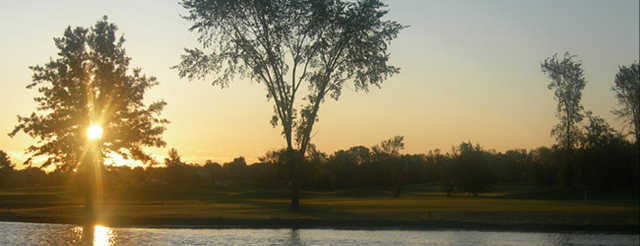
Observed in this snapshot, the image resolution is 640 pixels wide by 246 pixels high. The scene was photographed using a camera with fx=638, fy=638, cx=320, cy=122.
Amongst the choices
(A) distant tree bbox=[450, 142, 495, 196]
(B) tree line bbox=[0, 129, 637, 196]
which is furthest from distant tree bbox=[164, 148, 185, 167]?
(A) distant tree bbox=[450, 142, 495, 196]

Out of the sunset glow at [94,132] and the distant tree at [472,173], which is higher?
the sunset glow at [94,132]

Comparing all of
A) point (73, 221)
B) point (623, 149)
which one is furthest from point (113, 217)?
point (623, 149)

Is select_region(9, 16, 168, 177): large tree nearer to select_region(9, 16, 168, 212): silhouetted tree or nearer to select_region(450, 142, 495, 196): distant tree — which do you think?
select_region(9, 16, 168, 212): silhouetted tree

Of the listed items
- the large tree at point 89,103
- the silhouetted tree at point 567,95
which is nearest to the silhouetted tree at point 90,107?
the large tree at point 89,103

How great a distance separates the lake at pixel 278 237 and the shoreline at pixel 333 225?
135 centimetres

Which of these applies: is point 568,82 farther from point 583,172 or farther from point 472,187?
point 472,187

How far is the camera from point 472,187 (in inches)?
3548

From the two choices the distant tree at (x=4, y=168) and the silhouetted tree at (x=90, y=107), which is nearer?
the silhouetted tree at (x=90, y=107)

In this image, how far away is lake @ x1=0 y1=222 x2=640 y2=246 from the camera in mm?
24345

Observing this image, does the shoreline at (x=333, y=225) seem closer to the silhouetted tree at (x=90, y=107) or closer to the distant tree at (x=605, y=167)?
the silhouetted tree at (x=90, y=107)

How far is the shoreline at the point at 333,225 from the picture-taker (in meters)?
30.4

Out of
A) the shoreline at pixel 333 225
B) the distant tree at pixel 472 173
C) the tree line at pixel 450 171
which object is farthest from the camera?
the distant tree at pixel 472 173

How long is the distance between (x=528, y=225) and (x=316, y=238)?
36.8 feet

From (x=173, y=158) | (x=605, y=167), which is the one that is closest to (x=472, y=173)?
(x=605, y=167)
